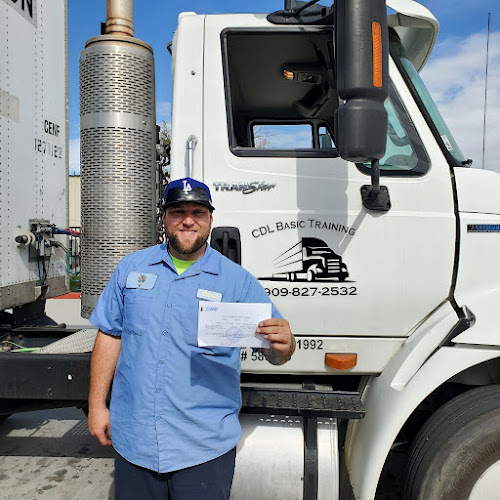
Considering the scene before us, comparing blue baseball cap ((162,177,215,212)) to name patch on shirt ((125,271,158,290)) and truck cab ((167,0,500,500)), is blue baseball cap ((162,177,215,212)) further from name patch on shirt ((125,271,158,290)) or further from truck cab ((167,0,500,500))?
truck cab ((167,0,500,500))

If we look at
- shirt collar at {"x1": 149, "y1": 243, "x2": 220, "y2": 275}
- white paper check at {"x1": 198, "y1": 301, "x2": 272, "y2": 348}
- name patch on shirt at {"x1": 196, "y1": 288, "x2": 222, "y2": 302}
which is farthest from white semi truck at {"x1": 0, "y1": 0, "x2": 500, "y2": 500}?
white paper check at {"x1": 198, "y1": 301, "x2": 272, "y2": 348}

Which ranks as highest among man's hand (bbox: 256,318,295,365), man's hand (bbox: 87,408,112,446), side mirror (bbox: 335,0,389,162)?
side mirror (bbox: 335,0,389,162)

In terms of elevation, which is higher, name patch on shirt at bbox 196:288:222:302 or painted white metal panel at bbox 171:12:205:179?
painted white metal panel at bbox 171:12:205:179

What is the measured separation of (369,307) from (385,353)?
0.24m

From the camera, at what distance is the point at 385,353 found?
2.29 meters

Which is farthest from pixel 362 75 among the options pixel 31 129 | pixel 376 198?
pixel 31 129

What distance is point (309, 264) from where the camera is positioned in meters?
2.24

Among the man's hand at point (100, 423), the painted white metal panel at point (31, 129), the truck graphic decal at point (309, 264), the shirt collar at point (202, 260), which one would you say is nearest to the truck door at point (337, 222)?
the truck graphic decal at point (309, 264)

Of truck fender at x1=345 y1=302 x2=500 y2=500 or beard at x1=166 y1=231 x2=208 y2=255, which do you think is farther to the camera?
truck fender at x1=345 y1=302 x2=500 y2=500

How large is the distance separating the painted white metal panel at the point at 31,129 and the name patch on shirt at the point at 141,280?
121 centimetres

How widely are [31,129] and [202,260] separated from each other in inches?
67.3

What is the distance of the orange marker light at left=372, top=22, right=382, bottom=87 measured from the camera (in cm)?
177

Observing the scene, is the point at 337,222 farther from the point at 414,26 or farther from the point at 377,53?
the point at 414,26

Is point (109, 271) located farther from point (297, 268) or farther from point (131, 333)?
point (297, 268)
